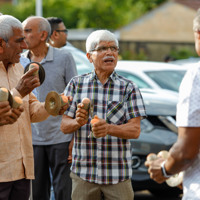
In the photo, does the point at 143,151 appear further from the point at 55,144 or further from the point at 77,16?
the point at 77,16

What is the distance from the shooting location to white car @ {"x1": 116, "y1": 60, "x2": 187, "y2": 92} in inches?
311

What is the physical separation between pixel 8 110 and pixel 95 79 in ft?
3.43

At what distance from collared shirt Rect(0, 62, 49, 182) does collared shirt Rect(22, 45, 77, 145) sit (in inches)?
43.0

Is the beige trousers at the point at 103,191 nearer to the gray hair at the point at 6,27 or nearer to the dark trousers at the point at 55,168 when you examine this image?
the dark trousers at the point at 55,168

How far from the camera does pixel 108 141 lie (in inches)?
150

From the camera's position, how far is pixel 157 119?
6.39m

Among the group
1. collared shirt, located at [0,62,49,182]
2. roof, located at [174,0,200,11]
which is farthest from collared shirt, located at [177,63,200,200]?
roof, located at [174,0,200,11]

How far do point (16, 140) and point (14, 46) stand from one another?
0.64m

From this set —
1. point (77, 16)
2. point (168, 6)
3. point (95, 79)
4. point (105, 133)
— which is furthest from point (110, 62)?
point (77, 16)

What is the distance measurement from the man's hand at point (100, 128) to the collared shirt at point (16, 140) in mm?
427

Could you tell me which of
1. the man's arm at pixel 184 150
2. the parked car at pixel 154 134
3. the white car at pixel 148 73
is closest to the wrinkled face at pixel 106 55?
the man's arm at pixel 184 150

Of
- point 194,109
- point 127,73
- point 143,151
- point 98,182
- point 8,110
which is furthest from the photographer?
point 127,73

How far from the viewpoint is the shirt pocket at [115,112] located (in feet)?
12.5

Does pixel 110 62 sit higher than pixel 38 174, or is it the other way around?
pixel 110 62
